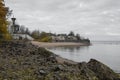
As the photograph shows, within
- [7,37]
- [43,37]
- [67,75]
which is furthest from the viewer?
[43,37]

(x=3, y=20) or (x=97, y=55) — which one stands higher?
(x=3, y=20)

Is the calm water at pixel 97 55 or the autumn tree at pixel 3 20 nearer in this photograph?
the autumn tree at pixel 3 20

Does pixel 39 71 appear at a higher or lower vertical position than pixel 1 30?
A: lower

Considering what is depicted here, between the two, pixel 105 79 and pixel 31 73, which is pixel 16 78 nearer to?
pixel 31 73

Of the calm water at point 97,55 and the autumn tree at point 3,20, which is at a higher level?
the autumn tree at point 3,20

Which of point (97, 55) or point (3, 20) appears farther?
point (97, 55)

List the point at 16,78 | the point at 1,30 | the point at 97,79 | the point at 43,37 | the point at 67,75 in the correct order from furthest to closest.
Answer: the point at 43,37 < the point at 1,30 < the point at 97,79 < the point at 67,75 < the point at 16,78

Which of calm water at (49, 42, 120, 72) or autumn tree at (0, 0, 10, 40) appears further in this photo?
calm water at (49, 42, 120, 72)

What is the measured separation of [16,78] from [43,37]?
143 meters

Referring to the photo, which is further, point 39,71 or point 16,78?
point 39,71

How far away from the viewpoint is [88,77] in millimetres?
17062

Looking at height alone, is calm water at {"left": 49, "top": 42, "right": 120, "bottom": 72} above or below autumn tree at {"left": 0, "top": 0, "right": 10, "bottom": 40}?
below

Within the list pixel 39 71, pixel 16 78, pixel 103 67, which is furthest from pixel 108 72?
pixel 16 78

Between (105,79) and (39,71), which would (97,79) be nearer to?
(105,79)
